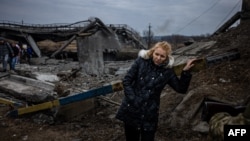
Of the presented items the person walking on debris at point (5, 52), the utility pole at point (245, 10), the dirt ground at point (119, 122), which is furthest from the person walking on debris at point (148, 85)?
the person walking on debris at point (5, 52)

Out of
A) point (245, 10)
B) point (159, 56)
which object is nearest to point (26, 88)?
point (159, 56)

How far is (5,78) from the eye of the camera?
10.6 meters

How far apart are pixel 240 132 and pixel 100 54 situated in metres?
9.85

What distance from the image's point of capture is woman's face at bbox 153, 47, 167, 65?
3961 mm

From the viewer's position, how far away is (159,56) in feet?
13.0

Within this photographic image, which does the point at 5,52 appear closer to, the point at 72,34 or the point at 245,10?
the point at 245,10

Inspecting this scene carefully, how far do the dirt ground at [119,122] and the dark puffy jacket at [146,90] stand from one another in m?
1.99

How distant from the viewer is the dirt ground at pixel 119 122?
20.2 ft

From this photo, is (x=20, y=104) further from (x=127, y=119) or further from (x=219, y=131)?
(x=219, y=131)

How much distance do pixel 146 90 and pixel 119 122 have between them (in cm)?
305

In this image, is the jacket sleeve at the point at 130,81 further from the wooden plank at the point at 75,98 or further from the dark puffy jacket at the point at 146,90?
the wooden plank at the point at 75,98

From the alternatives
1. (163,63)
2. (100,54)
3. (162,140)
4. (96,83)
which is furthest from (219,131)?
(100,54)

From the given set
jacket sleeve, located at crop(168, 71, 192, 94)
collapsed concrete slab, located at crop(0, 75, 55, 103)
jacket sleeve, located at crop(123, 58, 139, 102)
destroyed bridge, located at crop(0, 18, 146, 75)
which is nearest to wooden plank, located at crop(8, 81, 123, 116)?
collapsed concrete slab, located at crop(0, 75, 55, 103)

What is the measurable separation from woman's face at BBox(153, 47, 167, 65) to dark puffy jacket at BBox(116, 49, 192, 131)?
2.8 inches
